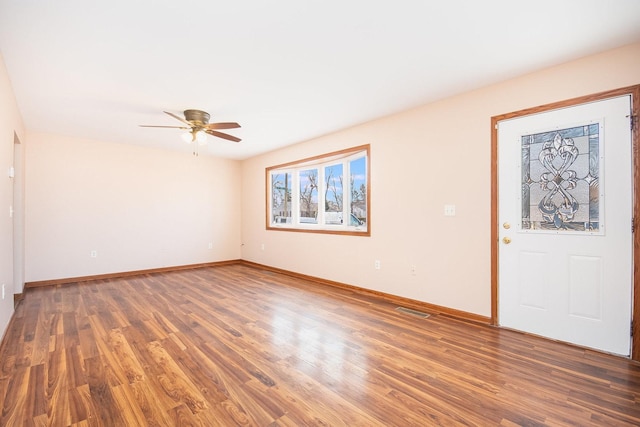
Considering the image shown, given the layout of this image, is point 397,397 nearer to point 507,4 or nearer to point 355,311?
point 355,311

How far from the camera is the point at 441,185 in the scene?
3.37 m

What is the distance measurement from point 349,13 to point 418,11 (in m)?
0.46

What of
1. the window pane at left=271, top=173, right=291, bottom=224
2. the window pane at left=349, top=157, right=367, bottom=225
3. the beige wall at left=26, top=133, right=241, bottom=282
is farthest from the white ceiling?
the window pane at left=271, top=173, right=291, bottom=224

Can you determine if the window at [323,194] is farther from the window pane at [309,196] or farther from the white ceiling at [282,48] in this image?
the white ceiling at [282,48]

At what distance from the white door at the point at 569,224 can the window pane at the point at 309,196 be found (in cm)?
311

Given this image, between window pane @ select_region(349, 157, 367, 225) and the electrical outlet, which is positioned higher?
window pane @ select_region(349, 157, 367, 225)

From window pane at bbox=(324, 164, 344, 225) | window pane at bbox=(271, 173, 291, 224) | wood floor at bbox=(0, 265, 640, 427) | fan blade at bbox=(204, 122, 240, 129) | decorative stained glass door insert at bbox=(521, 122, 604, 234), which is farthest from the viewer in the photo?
window pane at bbox=(271, 173, 291, 224)

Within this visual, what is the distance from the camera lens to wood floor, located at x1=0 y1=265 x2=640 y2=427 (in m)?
1.65

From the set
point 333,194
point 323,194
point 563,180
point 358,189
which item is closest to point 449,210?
point 563,180

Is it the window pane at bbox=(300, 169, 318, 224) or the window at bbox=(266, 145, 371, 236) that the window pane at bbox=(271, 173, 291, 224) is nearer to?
the window at bbox=(266, 145, 371, 236)

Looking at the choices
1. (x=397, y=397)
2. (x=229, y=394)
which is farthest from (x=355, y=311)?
(x=229, y=394)

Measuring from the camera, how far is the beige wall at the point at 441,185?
2.63 m

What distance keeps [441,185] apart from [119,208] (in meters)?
5.54

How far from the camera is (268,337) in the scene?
8.85 feet
